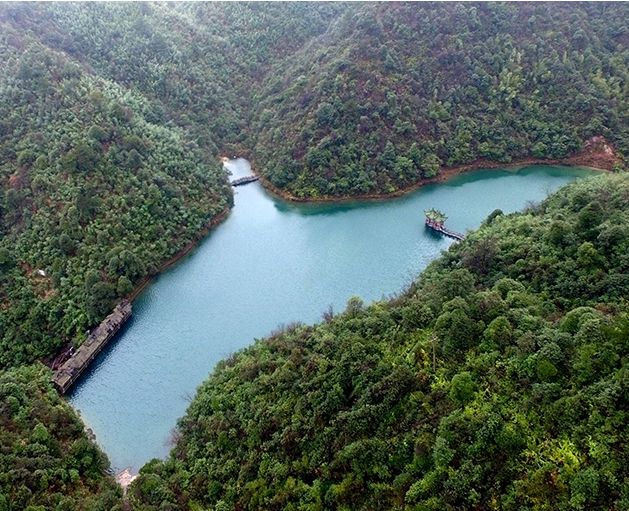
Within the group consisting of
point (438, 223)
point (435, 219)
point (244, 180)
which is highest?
point (244, 180)

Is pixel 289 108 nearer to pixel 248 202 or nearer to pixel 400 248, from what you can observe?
pixel 248 202

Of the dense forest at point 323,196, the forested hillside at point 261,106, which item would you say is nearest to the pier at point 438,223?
the forested hillside at point 261,106

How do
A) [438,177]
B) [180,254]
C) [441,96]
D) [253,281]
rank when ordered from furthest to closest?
[441,96]
[438,177]
[180,254]
[253,281]

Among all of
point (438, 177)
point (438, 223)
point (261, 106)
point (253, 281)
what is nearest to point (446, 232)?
point (438, 223)

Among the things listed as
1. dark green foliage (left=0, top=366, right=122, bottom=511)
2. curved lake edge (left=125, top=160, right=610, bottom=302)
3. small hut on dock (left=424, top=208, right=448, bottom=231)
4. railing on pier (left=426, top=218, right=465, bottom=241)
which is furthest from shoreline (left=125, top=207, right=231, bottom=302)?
railing on pier (left=426, top=218, right=465, bottom=241)

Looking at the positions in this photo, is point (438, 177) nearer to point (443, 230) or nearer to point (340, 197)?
point (443, 230)

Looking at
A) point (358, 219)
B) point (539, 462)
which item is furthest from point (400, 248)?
point (539, 462)

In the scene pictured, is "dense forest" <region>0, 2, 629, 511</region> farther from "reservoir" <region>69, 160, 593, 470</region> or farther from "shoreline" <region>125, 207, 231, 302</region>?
"reservoir" <region>69, 160, 593, 470</region>

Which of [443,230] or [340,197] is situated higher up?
[340,197]
